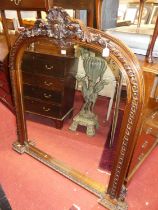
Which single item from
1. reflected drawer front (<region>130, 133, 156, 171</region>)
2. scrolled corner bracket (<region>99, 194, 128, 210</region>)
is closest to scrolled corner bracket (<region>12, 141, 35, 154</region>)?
scrolled corner bracket (<region>99, 194, 128, 210</region>)

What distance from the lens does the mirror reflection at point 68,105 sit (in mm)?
1812

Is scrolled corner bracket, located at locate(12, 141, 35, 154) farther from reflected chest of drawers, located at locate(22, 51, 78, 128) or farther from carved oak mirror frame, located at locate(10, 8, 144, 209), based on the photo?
carved oak mirror frame, located at locate(10, 8, 144, 209)

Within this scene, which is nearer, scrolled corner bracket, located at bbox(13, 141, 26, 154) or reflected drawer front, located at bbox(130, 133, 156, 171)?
reflected drawer front, located at bbox(130, 133, 156, 171)

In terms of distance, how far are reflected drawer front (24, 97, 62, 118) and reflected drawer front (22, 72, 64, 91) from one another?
202 mm

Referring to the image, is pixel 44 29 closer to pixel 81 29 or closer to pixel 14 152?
pixel 81 29

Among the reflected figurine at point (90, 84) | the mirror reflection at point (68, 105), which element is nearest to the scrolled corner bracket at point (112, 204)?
the mirror reflection at point (68, 105)

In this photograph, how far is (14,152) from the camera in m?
1.81

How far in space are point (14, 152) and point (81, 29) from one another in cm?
130

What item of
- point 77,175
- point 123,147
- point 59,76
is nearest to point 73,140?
point 77,175

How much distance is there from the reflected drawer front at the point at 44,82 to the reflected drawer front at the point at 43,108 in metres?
0.20

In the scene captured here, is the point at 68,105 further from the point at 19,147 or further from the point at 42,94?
the point at 19,147

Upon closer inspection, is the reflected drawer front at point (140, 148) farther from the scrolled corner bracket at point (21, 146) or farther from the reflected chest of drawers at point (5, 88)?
the reflected chest of drawers at point (5, 88)

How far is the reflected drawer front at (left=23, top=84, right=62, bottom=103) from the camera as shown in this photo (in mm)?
2016

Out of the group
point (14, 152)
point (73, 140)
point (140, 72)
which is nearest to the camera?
point (140, 72)
